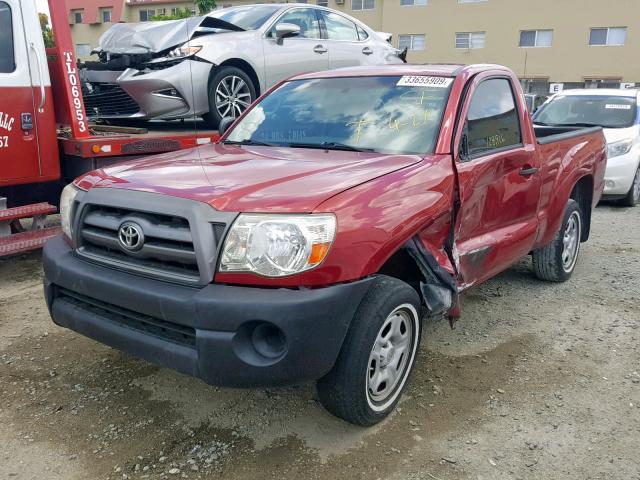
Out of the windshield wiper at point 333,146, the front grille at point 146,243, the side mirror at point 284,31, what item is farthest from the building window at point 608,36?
the front grille at point 146,243

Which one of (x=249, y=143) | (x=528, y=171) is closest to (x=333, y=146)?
(x=249, y=143)

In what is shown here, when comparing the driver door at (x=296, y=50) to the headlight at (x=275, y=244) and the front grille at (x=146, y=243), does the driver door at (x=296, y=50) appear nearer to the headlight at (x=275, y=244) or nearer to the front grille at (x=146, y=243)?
the front grille at (x=146, y=243)

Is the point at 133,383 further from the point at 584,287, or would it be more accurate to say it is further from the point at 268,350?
the point at 584,287

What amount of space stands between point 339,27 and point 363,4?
32685 mm

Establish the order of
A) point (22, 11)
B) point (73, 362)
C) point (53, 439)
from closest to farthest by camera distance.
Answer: point (53, 439) → point (73, 362) → point (22, 11)

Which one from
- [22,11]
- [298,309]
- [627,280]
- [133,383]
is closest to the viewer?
[298,309]

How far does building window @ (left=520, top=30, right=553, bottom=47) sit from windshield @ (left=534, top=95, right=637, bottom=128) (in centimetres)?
2651

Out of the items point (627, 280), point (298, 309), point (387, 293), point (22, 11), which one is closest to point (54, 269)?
point (298, 309)

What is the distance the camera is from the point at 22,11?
5078 mm

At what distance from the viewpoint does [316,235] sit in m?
2.52

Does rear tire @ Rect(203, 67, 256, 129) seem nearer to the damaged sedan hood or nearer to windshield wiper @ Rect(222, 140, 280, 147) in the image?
the damaged sedan hood

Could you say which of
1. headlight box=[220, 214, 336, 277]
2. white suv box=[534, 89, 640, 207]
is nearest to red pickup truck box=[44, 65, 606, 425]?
headlight box=[220, 214, 336, 277]

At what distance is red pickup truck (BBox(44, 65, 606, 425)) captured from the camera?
8.21ft

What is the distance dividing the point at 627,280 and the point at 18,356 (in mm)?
5080
